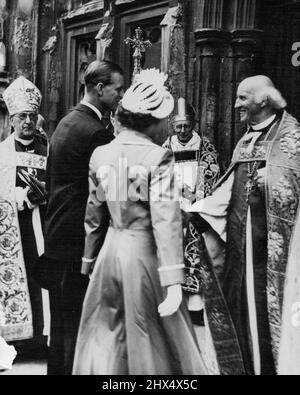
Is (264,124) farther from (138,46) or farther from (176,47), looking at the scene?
(138,46)

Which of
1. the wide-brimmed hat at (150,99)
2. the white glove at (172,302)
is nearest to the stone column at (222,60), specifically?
the wide-brimmed hat at (150,99)

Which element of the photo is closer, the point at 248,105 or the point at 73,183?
the point at 248,105

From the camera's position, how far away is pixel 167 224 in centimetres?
485

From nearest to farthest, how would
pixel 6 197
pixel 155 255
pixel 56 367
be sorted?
pixel 155 255 < pixel 56 367 < pixel 6 197

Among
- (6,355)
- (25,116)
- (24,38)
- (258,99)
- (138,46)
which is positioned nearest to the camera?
(258,99)

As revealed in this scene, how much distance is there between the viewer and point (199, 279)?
5496 millimetres

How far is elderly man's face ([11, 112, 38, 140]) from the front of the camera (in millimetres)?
6230

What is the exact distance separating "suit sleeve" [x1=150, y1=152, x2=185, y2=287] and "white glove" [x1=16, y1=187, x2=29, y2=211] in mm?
1587

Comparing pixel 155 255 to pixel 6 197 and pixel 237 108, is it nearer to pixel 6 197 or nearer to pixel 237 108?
pixel 237 108

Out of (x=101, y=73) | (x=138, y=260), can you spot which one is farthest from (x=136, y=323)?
(x=101, y=73)

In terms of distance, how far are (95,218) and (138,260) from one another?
43 cm

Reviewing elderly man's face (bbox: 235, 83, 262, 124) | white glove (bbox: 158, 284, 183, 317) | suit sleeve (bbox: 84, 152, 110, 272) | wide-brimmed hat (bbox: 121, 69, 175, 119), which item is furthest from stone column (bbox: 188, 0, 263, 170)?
white glove (bbox: 158, 284, 183, 317)

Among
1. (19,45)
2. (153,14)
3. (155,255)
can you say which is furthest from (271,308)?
(19,45)
